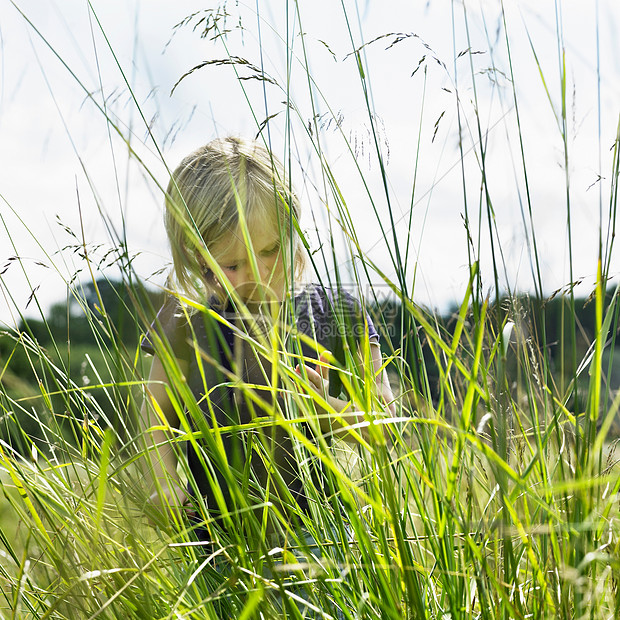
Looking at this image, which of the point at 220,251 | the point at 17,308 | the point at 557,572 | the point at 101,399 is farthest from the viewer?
the point at 101,399

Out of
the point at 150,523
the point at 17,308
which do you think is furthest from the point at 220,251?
the point at 150,523

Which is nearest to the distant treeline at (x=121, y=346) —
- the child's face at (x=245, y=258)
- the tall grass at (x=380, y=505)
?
the tall grass at (x=380, y=505)

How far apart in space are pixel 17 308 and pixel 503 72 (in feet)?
2.06

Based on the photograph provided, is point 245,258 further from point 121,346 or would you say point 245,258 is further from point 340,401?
point 121,346

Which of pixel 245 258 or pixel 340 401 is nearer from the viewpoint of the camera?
pixel 340 401

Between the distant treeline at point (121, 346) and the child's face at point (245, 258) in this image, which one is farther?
the child's face at point (245, 258)

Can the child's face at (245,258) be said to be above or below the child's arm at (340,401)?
above

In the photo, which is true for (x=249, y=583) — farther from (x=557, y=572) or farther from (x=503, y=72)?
(x=503, y=72)

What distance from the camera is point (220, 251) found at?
1149mm

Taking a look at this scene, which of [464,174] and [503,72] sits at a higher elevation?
[503,72]

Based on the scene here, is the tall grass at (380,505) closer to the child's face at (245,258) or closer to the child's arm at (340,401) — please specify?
the child's arm at (340,401)

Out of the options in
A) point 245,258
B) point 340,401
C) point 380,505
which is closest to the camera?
point 380,505

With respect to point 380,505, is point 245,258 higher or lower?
higher

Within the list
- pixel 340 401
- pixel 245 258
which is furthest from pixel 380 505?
pixel 245 258
